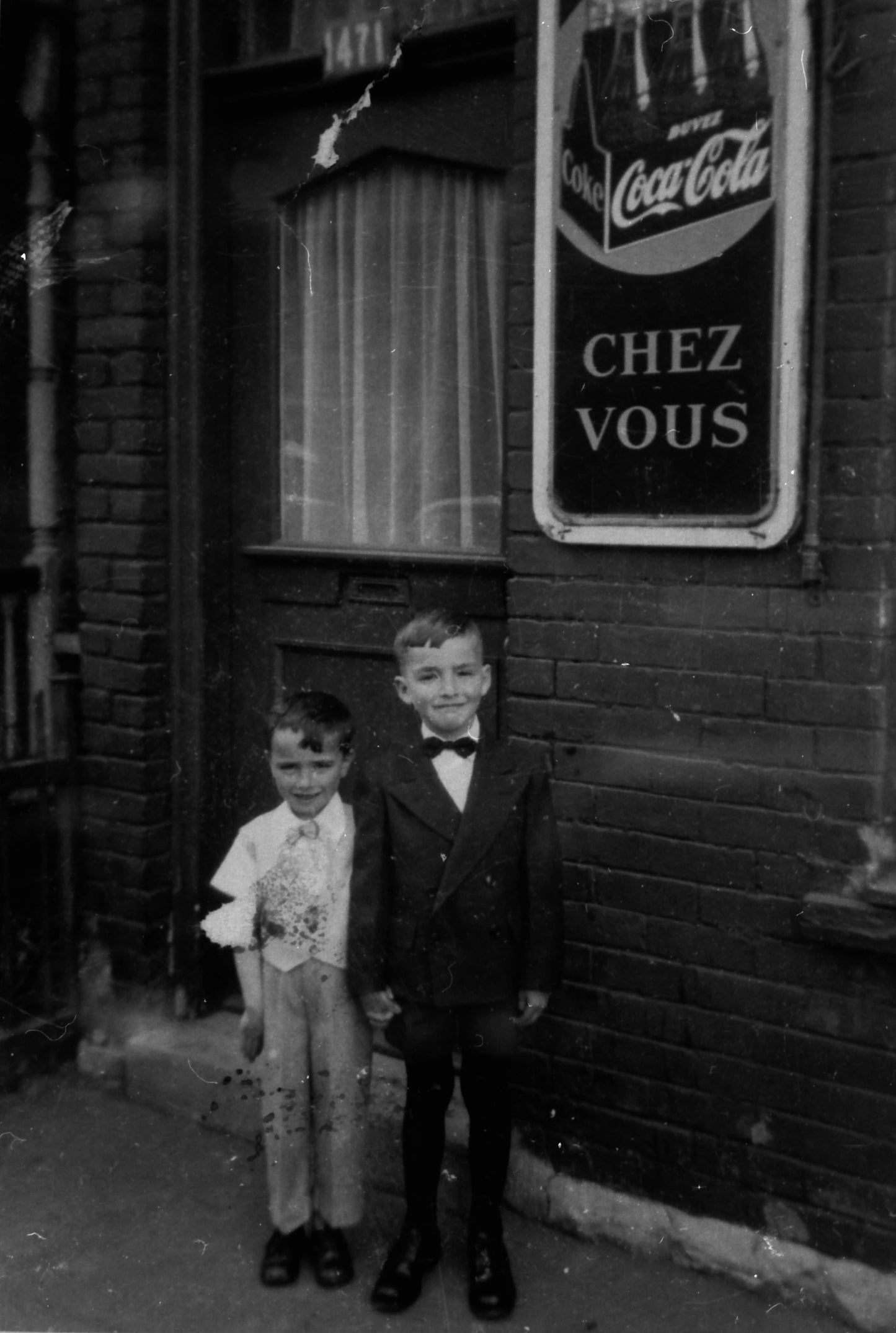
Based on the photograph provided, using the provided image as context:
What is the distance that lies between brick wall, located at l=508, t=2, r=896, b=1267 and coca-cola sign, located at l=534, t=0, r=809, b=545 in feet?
0.29

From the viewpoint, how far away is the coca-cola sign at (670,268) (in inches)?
126

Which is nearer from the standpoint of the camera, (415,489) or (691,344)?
(691,344)

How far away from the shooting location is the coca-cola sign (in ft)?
10.5

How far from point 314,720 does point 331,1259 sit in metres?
1.30

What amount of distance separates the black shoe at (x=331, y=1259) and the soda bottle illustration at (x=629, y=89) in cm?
270

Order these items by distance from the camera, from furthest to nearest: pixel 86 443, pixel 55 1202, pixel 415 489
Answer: pixel 86 443, pixel 415 489, pixel 55 1202

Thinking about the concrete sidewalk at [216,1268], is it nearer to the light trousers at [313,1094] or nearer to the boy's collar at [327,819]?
the light trousers at [313,1094]

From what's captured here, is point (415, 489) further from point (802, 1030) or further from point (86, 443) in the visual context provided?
point (802, 1030)

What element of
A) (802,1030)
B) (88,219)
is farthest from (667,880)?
(88,219)

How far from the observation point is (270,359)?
14.7 ft

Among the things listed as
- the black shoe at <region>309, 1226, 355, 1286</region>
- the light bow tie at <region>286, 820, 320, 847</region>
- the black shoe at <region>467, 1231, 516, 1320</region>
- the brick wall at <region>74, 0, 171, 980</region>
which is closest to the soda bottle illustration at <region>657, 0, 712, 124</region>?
the brick wall at <region>74, 0, 171, 980</region>

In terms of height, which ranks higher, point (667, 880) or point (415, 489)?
point (415, 489)

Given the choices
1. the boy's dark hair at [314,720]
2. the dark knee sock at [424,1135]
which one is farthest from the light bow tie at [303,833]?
the dark knee sock at [424,1135]

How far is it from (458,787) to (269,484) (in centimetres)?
158
